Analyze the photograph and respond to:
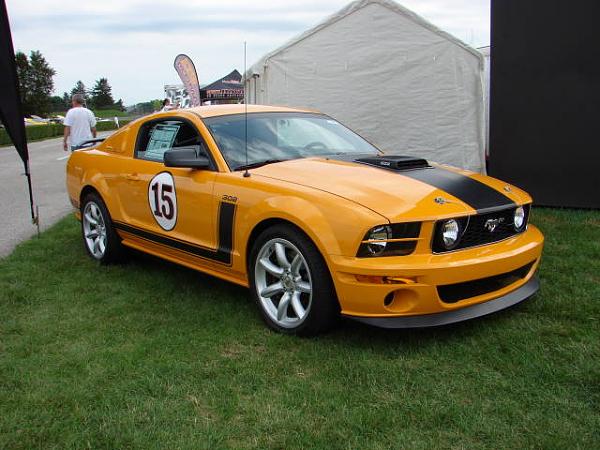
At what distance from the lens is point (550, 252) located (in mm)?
5383

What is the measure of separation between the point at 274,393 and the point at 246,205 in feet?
4.36

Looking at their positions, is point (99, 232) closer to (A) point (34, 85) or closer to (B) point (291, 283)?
(B) point (291, 283)

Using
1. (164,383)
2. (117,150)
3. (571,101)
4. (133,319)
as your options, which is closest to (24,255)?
(117,150)

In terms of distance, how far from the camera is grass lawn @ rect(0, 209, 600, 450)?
2666mm

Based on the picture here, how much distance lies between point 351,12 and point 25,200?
19.9 feet

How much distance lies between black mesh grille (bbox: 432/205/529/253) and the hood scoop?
679mm

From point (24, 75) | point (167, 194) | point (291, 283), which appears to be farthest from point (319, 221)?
point (24, 75)

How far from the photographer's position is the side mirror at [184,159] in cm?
419

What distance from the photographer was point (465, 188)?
3.80 m

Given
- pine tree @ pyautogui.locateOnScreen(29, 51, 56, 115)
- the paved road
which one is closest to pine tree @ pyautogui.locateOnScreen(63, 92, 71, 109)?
pine tree @ pyautogui.locateOnScreen(29, 51, 56, 115)

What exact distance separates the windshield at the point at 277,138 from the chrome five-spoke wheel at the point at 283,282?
77 centimetres

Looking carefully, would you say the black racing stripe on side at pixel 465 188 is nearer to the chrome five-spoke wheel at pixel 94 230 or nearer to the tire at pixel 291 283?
the tire at pixel 291 283

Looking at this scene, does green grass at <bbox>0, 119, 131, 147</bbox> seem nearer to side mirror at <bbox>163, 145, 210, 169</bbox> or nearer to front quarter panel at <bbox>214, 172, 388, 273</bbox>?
side mirror at <bbox>163, 145, 210, 169</bbox>

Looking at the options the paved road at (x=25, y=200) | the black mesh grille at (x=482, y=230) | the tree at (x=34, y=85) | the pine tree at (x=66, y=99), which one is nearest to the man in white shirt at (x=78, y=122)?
the paved road at (x=25, y=200)
